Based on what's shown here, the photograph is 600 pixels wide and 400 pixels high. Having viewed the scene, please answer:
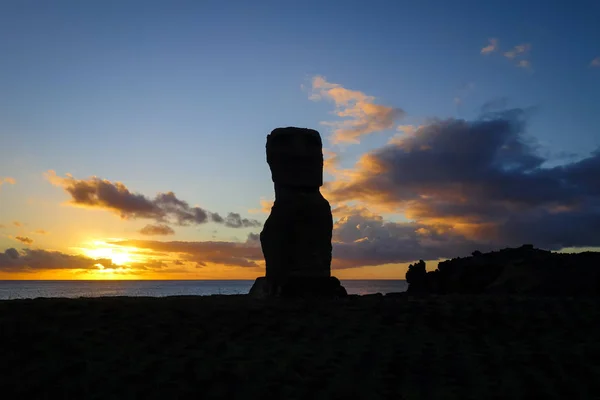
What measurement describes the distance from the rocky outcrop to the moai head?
7.70 meters

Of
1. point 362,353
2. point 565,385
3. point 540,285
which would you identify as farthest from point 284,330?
point 540,285

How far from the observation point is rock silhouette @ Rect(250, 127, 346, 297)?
1551cm

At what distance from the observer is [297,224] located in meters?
15.7

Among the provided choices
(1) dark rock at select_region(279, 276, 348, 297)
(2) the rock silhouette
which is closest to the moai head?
(2) the rock silhouette

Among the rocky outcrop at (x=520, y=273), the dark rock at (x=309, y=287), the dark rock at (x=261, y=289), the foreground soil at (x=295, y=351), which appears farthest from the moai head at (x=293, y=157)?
the rocky outcrop at (x=520, y=273)

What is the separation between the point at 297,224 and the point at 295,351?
7338 mm

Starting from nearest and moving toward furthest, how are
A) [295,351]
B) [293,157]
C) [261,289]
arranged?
[295,351]
[293,157]
[261,289]

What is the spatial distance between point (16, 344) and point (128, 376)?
2.50 metres

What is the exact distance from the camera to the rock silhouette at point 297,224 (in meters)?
15.5

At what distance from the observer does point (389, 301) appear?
43.3ft

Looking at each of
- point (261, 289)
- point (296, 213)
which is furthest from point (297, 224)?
point (261, 289)

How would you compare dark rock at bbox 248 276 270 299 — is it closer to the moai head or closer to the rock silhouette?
the rock silhouette

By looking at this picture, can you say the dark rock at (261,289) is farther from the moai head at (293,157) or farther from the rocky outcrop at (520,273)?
the rocky outcrop at (520,273)

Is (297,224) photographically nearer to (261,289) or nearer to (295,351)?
(261,289)
